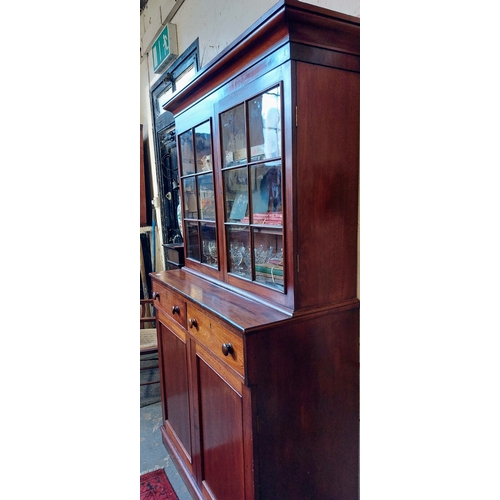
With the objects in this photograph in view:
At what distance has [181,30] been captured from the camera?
8.27 ft

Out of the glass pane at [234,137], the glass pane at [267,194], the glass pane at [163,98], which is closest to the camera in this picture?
the glass pane at [267,194]

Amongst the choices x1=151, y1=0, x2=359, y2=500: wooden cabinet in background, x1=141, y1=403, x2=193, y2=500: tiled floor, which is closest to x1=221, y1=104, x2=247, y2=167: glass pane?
x1=151, y1=0, x2=359, y2=500: wooden cabinet in background

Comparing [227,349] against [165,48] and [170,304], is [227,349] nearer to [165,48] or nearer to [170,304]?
[170,304]

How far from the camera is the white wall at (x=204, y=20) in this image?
162 cm

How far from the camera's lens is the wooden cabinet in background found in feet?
3.30

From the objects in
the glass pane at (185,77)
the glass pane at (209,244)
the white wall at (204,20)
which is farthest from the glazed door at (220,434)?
the glass pane at (185,77)

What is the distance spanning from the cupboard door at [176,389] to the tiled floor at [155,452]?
0.15m

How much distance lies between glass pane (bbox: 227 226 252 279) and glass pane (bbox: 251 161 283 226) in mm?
94

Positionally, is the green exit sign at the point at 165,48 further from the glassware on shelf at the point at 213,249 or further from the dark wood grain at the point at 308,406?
the dark wood grain at the point at 308,406

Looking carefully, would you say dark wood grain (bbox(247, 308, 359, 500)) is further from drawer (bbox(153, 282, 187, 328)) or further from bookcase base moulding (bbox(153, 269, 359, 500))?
drawer (bbox(153, 282, 187, 328))

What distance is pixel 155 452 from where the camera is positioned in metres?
1.88
